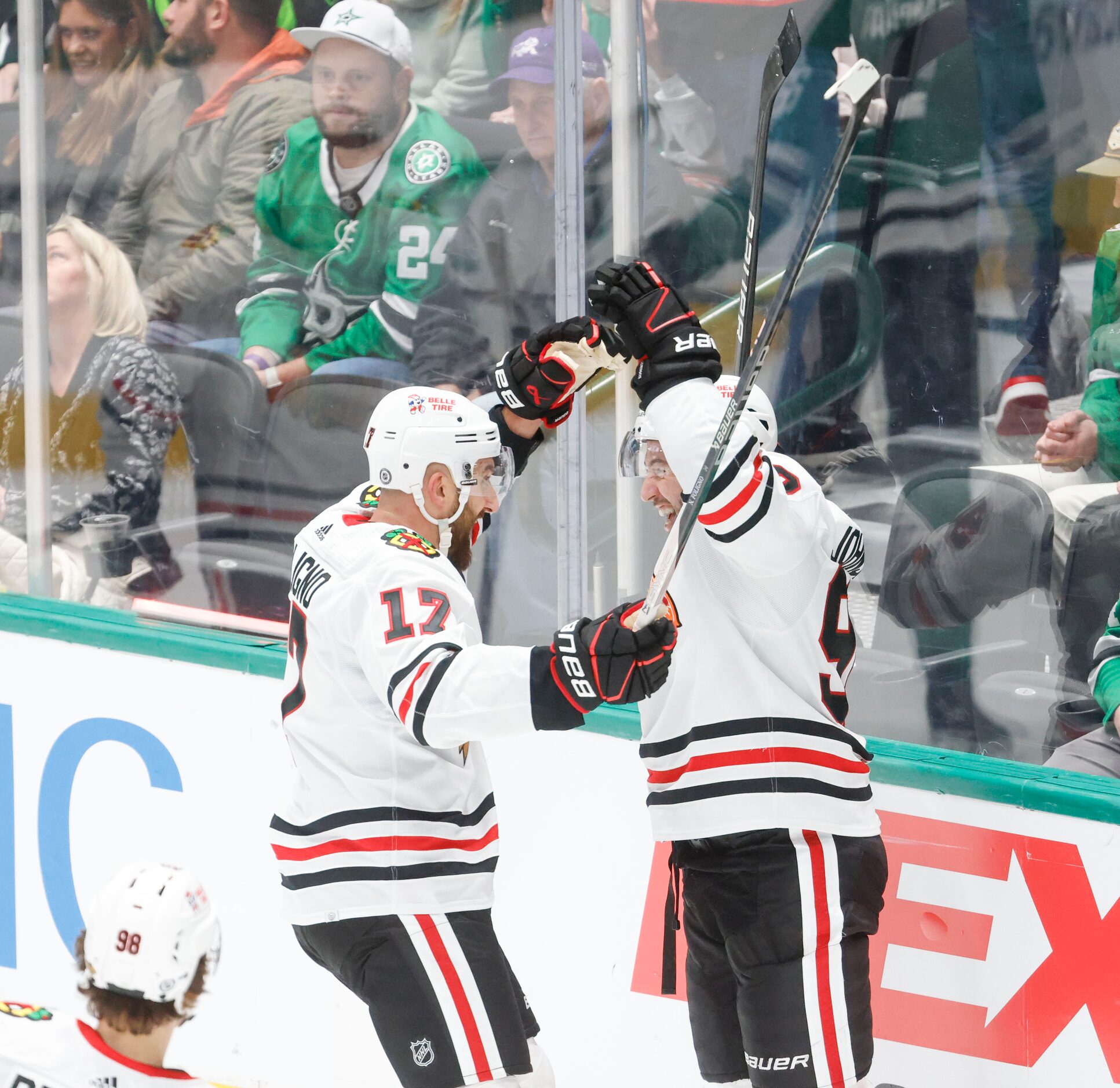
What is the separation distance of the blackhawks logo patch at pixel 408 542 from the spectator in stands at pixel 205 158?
1.65 metres

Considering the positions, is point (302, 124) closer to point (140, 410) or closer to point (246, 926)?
point (140, 410)

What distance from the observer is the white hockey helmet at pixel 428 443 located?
2.15 meters

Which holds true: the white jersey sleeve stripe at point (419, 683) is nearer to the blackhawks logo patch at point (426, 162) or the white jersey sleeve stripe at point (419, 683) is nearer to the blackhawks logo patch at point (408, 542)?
the blackhawks logo patch at point (408, 542)

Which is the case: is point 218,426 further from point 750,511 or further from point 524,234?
point 750,511

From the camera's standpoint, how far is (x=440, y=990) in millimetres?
2021

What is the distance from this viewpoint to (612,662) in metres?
1.75

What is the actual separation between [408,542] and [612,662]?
0.41 m

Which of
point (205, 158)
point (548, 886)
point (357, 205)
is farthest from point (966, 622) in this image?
point (205, 158)

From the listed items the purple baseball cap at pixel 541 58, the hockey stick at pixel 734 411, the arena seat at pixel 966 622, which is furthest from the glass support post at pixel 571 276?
the hockey stick at pixel 734 411

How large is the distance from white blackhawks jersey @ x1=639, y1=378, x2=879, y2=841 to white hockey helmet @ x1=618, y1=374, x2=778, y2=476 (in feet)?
0.16

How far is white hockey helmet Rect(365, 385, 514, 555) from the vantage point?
2148 millimetres

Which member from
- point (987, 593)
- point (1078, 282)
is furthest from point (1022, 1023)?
point (1078, 282)

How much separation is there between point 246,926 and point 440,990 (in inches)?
47.4

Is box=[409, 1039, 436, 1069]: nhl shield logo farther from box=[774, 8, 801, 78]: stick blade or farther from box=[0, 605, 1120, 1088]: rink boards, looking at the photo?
box=[774, 8, 801, 78]: stick blade
